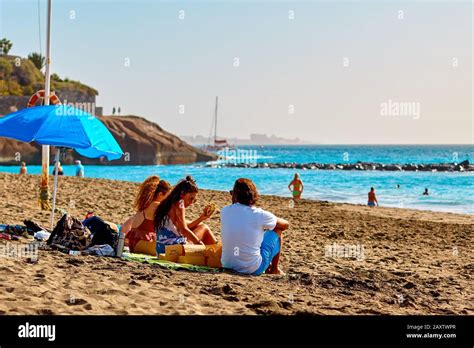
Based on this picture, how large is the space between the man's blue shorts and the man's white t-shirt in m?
0.07

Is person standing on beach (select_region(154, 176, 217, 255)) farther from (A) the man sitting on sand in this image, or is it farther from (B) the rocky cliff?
(B) the rocky cliff

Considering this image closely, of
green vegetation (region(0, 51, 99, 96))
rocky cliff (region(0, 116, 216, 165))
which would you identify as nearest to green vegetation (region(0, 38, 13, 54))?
green vegetation (region(0, 51, 99, 96))

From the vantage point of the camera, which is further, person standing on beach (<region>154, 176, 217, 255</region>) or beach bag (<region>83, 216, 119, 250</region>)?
beach bag (<region>83, 216, 119, 250</region>)

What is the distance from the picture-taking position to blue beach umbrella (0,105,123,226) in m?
7.02

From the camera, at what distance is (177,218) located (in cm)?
674

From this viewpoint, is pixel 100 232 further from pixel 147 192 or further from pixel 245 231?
pixel 245 231

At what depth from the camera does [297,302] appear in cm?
535

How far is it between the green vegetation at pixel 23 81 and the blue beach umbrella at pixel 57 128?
5284 centimetres

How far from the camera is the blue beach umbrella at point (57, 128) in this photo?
7.02 m

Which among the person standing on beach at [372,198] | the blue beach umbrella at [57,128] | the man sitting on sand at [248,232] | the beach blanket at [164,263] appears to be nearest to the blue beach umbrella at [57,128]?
the blue beach umbrella at [57,128]

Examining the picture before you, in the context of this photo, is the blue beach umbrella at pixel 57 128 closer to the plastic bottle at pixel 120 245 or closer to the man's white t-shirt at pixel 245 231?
the plastic bottle at pixel 120 245

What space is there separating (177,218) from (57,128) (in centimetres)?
180
